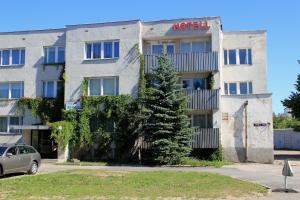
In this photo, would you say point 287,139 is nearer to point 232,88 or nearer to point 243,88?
point 243,88

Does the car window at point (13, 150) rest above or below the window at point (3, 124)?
below

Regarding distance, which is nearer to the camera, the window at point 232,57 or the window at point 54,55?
the window at point 232,57

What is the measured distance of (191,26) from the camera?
3522cm

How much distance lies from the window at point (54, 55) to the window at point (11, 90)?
3.11 metres

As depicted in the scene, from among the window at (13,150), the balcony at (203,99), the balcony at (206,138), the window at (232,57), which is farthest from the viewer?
the window at (232,57)

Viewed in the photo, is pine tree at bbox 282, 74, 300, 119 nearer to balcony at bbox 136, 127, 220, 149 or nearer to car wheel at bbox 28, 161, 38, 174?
balcony at bbox 136, 127, 220, 149

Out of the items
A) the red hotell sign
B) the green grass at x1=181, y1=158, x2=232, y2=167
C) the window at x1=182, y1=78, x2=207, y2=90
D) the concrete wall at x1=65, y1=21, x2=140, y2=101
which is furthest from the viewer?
the window at x1=182, y1=78, x2=207, y2=90

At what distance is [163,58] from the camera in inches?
1280

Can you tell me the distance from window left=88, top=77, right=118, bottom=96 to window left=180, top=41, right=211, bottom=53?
586 centimetres

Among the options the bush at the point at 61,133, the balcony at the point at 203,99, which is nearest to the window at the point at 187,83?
the balcony at the point at 203,99

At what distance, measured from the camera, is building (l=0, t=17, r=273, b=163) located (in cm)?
3409

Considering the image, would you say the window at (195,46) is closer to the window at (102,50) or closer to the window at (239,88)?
the window at (239,88)

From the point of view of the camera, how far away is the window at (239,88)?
120 feet

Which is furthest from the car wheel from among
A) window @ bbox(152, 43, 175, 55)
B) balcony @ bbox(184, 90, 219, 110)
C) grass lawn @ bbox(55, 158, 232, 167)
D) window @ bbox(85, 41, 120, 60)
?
window @ bbox(152, 43, 175, 55)
